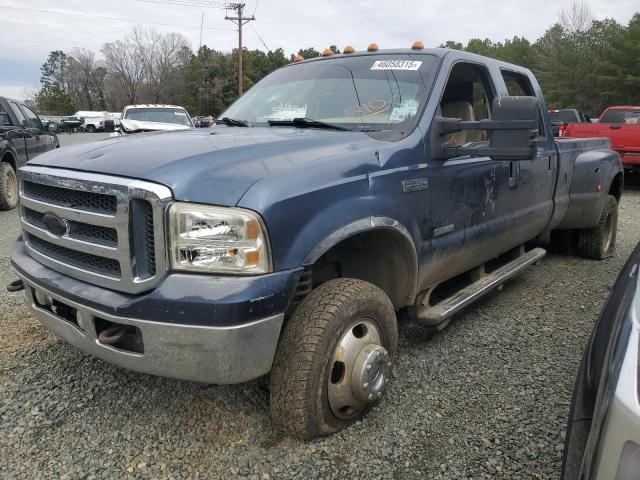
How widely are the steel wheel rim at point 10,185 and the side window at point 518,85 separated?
8027 mm

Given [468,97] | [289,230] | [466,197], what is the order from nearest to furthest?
[289,230] < [466,197] < [468,97]

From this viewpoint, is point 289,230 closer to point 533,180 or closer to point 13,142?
point 533,180

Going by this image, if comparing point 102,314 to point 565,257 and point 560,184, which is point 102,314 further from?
point 565,257

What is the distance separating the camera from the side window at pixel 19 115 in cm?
945

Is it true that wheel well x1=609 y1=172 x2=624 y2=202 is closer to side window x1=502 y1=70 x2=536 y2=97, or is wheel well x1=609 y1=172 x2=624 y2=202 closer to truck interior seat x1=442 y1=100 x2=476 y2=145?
side window x1=502 y1=70 x2=536 y2=97

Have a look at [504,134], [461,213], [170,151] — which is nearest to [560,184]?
[461,213]

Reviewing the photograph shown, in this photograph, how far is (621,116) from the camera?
524 inches

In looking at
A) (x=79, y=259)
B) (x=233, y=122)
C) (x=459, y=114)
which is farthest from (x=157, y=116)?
(x=79, y=259)

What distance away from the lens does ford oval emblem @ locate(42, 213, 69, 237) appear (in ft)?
7.93

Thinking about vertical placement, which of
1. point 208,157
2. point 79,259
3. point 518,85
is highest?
point 518,85

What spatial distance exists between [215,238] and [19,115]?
9.33 metres

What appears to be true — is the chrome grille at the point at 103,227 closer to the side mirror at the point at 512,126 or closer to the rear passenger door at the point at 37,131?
the side mirror at the point at 512,126

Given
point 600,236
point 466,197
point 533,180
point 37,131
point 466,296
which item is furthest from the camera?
point 37,131

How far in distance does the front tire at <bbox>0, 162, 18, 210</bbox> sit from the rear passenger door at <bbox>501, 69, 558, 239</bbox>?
26.2 ft
